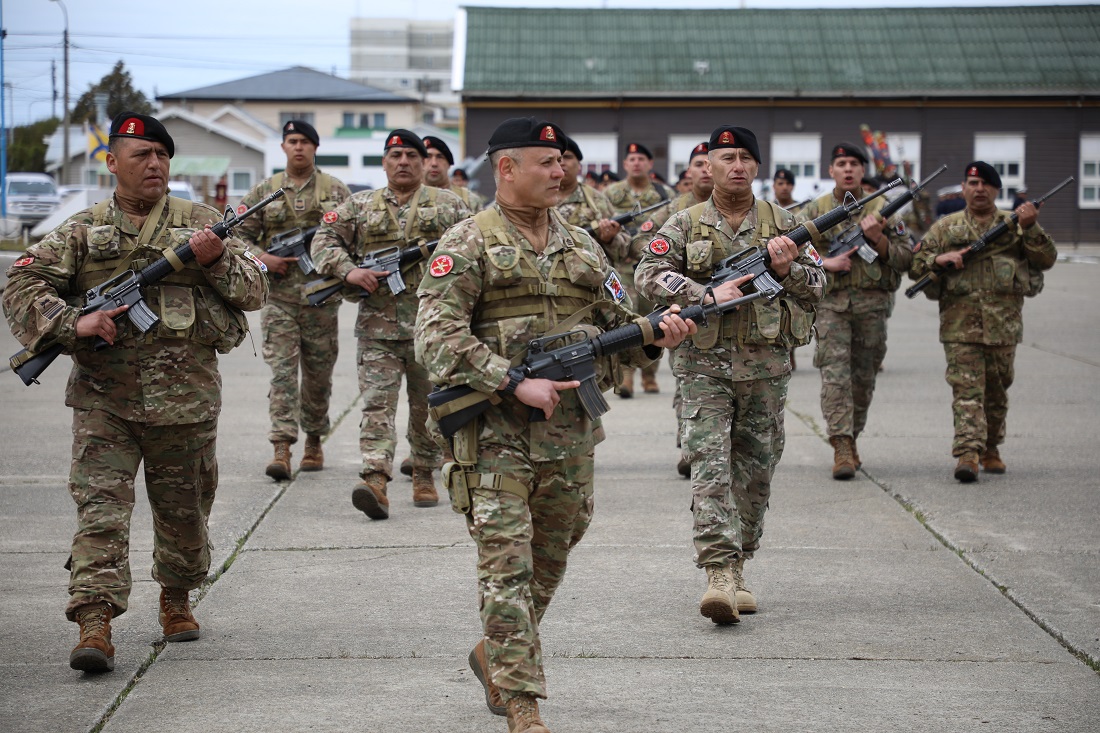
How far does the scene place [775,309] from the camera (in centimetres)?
619

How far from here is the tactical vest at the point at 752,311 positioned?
20.1 feet

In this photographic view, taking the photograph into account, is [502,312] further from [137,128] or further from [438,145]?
[438,145]

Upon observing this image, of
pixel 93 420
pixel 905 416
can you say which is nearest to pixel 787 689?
pixel 93 420

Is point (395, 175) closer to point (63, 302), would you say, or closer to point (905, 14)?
point (63, 302)

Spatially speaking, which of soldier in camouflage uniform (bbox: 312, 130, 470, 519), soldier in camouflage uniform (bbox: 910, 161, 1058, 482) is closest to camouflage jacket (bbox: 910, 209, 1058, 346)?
soldier in camouflage uniform (bbox: 910, 161, 1058, 482)

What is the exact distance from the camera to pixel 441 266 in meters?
4.53

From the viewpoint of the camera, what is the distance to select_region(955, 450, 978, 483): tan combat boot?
8.94 metres

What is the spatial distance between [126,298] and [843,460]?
541 cm

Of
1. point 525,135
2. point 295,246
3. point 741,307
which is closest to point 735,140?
point 741,307

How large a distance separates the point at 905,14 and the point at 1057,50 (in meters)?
5.17

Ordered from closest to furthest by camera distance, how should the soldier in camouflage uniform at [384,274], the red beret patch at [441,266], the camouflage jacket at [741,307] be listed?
the red beret patch at [441,266], the camouflage jacket at [741,307], the soldier in camouflage uniform at [384,274]

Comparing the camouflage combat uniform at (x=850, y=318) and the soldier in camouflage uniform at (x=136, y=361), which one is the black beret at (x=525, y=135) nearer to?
the soldier in camouflage uniform at (x=136, y=361)

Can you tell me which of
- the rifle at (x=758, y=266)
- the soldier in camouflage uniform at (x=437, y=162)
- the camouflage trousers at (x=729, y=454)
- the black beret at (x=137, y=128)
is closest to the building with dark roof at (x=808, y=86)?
the soldier in camouflage uniform at (x=437, y=162)

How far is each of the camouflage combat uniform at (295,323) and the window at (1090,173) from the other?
40.5 meters
